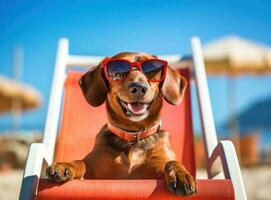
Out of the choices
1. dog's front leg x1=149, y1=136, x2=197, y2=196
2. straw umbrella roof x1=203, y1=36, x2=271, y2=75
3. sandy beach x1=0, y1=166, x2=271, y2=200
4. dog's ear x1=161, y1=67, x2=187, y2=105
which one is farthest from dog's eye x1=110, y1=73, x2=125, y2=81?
straw umbrella roof x1=203, y1=36, x2=271, y2=75

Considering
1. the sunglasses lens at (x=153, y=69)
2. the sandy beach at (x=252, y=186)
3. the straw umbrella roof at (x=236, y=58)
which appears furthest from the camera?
the straw umbrella roof at (x=236, y=58)

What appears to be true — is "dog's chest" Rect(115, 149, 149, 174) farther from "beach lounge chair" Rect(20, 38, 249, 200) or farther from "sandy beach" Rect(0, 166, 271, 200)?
"sandy beach" Rect(0, 166, 271, 200)

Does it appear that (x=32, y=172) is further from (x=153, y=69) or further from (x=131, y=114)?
(x=153, y=69)

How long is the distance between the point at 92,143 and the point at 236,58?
628cm

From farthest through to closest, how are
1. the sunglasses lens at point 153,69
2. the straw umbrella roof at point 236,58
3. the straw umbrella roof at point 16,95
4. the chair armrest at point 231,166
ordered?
the straw umbrella roof at point 16,95 < the straw umbrella roof at point 236,58 < the sunglasses lens at point 153,69 < the chair armrest at point 231,166

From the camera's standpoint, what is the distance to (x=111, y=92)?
2.25m

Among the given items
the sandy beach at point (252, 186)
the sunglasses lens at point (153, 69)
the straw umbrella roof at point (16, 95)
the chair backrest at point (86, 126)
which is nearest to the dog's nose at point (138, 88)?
the sunglasses lens at point (153, 69)

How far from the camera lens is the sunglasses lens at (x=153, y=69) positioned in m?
2.18

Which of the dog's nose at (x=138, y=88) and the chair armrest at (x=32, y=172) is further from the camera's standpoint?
the dog's nose at (x=138, y=88)

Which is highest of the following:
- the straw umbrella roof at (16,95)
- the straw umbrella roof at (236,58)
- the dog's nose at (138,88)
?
the straw umbrella roof at (16,95)

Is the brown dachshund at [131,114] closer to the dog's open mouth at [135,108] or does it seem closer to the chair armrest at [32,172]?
the dog's open mouth at [135,108]

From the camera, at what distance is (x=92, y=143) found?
8.86 feet

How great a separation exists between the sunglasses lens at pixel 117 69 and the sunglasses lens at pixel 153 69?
83mm

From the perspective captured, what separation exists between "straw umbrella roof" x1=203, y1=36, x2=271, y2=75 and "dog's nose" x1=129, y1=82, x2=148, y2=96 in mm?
6600
